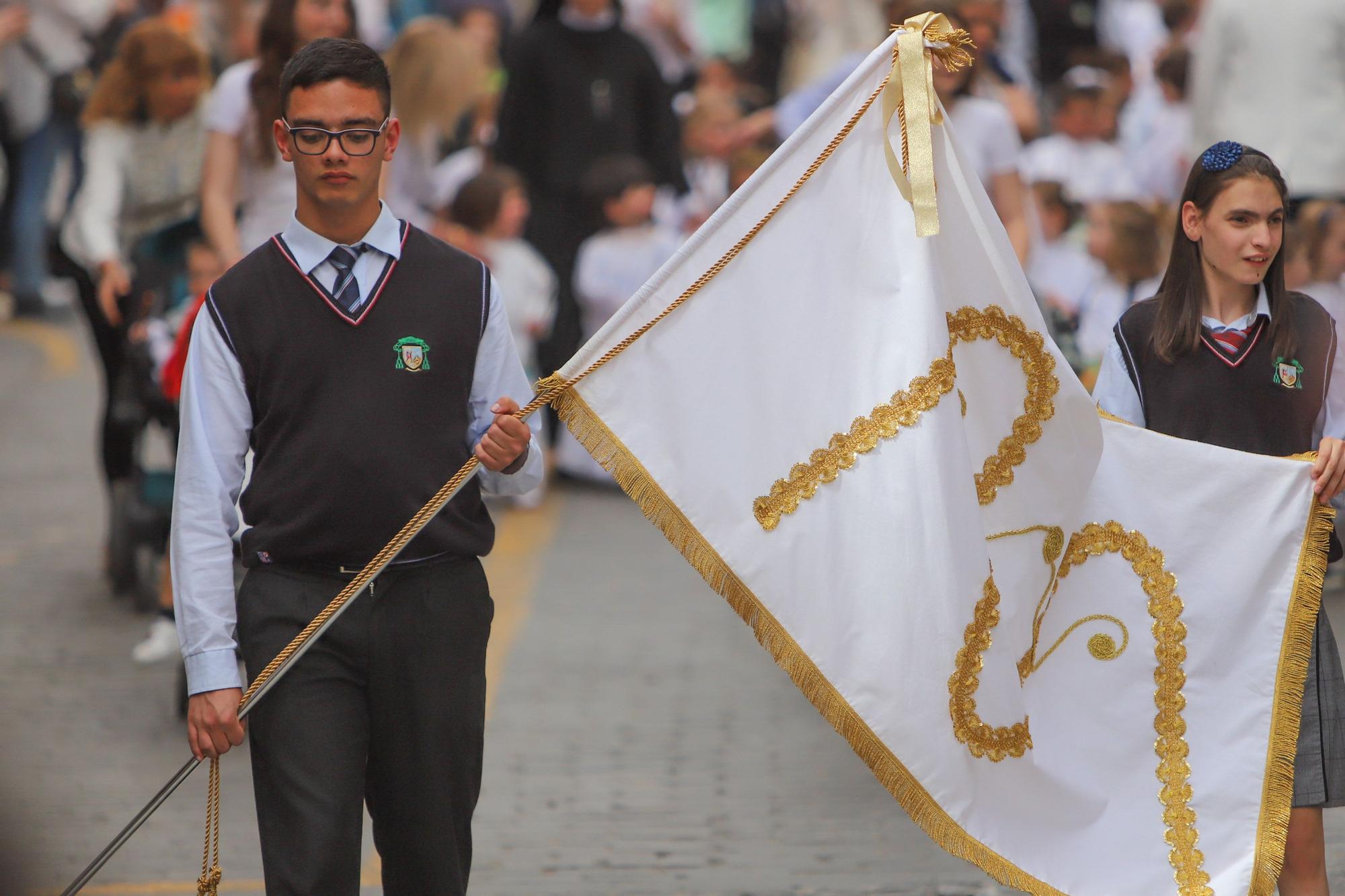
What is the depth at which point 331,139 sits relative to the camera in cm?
406

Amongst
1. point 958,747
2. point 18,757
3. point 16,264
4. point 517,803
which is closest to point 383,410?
point 958,747

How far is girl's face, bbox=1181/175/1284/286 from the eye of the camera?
15.4ft

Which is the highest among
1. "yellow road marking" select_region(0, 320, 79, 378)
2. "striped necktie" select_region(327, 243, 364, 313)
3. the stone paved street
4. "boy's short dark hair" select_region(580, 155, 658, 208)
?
"boy's short dark hair" select_region(580, 155, 658, 208)

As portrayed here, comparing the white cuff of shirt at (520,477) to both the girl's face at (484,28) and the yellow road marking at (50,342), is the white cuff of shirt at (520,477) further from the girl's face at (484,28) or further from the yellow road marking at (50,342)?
the girl's face at (484,28)

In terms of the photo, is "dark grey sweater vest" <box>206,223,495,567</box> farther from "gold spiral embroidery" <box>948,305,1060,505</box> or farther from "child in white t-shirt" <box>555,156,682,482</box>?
"child in white t-shirt" <box>555,156,682,482</box>

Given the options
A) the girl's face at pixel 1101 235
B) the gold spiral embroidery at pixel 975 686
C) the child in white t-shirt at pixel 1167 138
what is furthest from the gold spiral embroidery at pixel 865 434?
the child in white t-shirt at pixel 1167 138

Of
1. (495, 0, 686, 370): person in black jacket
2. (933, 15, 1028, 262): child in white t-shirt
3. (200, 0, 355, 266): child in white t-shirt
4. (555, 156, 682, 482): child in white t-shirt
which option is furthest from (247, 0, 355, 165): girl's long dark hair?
(495, 0, 686, 370): person in black jacket

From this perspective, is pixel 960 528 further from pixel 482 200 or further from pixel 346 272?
pixel 482 200

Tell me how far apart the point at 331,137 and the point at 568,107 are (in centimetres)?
795

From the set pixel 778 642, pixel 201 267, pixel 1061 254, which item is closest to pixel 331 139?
pixel 778 642

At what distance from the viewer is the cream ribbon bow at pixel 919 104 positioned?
14.4 ft

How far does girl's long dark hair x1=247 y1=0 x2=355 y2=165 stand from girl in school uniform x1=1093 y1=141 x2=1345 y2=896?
10.0 ft

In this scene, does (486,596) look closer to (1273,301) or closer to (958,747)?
(958,747)

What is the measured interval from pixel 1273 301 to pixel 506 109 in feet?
25.8
